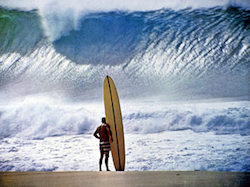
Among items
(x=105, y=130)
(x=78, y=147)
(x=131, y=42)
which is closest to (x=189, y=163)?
(x=105, y=130)

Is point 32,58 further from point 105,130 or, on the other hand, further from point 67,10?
point 105,130

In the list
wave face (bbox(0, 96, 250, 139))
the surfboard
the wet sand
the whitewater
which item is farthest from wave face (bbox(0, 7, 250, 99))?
the wet sand

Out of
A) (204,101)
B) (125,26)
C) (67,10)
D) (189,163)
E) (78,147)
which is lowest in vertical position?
(189,163)

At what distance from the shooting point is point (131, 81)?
404cm

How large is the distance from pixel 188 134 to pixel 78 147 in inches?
52.3

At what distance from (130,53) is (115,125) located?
1.16 meters

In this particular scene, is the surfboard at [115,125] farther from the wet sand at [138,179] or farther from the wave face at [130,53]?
the wave face at [130,53]

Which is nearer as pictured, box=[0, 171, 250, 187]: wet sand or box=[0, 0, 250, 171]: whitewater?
box=[0, 171, 250, 187]: wet sand

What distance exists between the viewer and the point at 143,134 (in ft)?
12.4

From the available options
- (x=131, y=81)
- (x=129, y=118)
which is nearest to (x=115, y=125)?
(x=129, y=118)

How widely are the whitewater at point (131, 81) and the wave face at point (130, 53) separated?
0.01 meters

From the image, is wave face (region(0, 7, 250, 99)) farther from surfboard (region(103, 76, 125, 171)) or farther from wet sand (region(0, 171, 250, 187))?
wet sand (region(0, 171, 250, 187))

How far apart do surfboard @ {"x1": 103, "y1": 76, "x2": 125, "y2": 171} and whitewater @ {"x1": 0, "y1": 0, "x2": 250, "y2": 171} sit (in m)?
0.33

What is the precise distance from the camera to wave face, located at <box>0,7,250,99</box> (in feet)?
12.5
